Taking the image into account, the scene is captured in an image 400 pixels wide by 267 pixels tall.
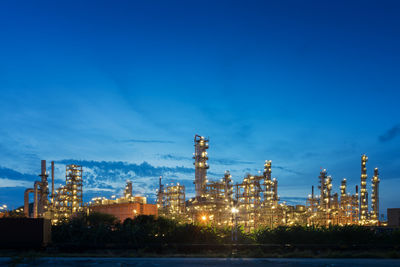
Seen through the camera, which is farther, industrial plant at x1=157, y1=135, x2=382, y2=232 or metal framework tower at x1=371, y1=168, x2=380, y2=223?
metal framework tower at x1=371, y1=168, x2=380, y2=223

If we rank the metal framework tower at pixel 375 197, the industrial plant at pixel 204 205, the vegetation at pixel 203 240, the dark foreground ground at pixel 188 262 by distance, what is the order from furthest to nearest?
the metal framework tower at pixel 375 197 → the industrial plant at pixel 204 205 → the vegetation at pixel 203 240 → the dark foreground ground at pixel 188 262

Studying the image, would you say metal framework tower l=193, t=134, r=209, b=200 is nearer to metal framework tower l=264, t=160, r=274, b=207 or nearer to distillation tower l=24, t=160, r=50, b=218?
metal framework tower l=264, t=160, r=274, b=207

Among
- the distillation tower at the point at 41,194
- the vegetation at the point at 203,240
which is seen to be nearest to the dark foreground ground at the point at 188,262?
the vegetation at the point at 203,240

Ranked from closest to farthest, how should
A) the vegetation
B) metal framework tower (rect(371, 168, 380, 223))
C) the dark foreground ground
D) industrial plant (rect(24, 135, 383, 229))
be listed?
the dark foreground ground → the vegetation → industrial plant (rect(24, 135, 383, 229)) → metal framework tower (rect(371, 168, 380, 223))

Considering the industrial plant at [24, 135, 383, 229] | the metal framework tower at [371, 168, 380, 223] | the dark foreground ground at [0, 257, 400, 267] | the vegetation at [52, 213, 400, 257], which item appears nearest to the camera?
the dark foreground ground at [0, 257, 400, 267]

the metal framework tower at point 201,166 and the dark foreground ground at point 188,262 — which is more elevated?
the metal framework tower at point 201,166

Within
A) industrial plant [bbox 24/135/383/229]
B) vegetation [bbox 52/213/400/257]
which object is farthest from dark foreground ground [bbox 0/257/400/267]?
industrial plant [bbox 24/135/383/229]

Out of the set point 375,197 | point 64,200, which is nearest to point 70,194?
point 64,200

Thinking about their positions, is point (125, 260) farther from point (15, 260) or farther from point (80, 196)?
point (80, 196)

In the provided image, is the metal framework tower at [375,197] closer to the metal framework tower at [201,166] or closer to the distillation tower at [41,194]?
the metal framework tower at [201,166]

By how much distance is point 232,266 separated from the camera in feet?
49.5

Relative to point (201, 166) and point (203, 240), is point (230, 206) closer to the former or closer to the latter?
point (201, 166)

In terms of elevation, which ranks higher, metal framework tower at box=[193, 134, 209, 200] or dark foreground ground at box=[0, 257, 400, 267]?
metal framework tower at box=[193, 134, 209, 200]

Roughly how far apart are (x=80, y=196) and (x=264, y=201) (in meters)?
24.5
